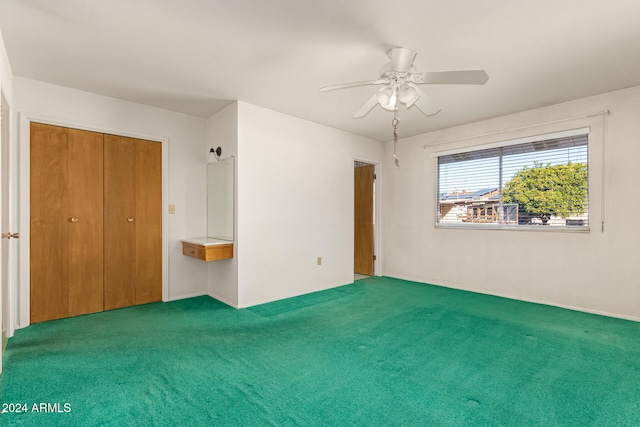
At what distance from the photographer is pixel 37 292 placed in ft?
10.0

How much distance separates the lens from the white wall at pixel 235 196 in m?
3.65

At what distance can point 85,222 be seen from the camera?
334 centimetres

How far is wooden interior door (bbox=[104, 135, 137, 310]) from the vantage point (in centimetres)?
349

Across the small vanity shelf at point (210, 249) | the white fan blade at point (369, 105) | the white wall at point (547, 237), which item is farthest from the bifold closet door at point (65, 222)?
the white wall at point (547, 237)

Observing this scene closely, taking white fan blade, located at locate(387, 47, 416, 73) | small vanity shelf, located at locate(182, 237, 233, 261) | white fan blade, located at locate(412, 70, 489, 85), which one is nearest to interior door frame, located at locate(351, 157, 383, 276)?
small vanity shelf, located at locate(182, 237, 233, 261)

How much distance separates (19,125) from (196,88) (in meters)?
1.64

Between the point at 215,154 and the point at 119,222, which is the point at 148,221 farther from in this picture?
the point at 215,154

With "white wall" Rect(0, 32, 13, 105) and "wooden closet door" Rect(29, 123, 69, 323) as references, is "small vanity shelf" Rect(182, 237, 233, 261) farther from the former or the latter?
"white wall" Rect(0, 32, 13, 105)

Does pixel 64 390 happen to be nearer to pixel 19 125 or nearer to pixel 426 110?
pixel 19 125

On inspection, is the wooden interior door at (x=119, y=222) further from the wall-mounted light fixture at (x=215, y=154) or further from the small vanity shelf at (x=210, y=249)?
the wall-mounted light fixture at (x=215, y=154)

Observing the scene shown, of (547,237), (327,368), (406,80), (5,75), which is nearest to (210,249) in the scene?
(327,368)

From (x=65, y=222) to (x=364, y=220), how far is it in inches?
163

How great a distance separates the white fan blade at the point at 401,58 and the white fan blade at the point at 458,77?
0.55ft

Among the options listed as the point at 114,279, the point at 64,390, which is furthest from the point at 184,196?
the point at 64,390
